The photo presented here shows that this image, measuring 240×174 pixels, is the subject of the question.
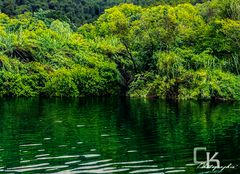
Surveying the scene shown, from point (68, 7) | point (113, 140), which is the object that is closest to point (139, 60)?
point (113, 140)

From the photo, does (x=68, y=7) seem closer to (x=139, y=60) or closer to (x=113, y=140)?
(x=139, y=60)

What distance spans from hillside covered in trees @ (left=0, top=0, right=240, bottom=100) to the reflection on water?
19214mm

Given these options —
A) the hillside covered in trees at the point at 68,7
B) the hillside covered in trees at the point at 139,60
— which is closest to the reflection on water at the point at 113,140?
the hillside covered in trees at the point at 139,60

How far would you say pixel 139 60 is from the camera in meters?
68.1

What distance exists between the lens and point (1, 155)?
838 inches

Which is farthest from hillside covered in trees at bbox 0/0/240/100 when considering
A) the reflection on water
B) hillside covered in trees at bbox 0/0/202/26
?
A: hillside covered in trees at bbox 0/0/202/26

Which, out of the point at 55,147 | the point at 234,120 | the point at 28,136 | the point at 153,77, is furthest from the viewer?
the point at 153,77

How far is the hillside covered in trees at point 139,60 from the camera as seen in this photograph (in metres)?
60.2

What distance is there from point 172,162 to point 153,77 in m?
43.8

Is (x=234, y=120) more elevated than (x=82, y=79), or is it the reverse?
(x=82, y=79)

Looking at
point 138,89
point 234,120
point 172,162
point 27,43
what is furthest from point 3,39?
point 172,162

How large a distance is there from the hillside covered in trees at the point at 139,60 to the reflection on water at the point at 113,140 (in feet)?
63.0

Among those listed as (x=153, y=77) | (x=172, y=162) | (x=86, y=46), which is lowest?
(x=172, y=162)

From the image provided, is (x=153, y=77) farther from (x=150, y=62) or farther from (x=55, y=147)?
(x=55, y=147)
